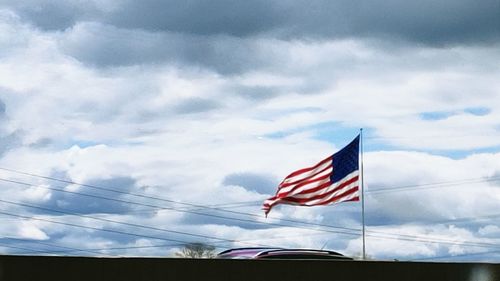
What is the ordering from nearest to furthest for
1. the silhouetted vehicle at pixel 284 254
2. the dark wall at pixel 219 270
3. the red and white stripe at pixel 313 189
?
1. the dark wall at pixel 219 270
2. the silhouetted vehicle at pixel 284 254
3. the red and white stripe at pixel 313 189

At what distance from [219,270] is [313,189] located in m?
9.18

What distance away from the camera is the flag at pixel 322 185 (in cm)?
2578

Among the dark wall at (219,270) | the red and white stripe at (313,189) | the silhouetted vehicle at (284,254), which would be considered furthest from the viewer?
the red and white stripe at (313,189)

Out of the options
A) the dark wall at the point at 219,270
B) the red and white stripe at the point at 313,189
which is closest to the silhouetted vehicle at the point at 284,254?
the dark wall at the point at 219,270

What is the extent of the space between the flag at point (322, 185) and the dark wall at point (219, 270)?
21.1 feet

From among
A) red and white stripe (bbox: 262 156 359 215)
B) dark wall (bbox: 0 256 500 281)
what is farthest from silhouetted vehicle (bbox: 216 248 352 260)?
red and white stripe (bbox: 262 156 359 215)

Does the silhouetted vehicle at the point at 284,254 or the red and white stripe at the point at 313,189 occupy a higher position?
the red and white stripe at the point at 313,189

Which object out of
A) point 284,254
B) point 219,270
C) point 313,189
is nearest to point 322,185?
point 313,189

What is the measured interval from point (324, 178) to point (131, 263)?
1071 centimetres

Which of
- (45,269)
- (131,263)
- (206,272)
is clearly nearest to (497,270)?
(206,272)

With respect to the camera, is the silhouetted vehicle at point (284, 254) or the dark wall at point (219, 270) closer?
the dark wall at point (219, 270)

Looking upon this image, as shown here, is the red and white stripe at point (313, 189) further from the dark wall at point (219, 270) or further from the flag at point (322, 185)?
the dark wall at point (219, 270)

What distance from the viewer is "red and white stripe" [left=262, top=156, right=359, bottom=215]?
25.8 metres

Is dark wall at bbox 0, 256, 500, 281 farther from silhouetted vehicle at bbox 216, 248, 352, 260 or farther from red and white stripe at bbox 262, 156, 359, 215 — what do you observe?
red and white stripe at bbox 262, 156, 359, 215
